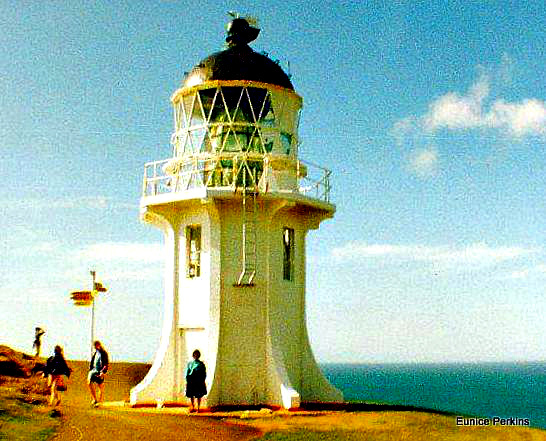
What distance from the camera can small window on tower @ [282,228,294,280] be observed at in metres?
26.3

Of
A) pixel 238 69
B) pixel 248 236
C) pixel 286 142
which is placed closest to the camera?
pixel 248 236

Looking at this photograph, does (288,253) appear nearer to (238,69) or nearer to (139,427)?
(238,69)

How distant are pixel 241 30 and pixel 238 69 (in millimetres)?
2013

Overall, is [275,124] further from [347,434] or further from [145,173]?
[347,434]

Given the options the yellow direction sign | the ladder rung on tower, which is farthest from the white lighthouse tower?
the yellow direction sign

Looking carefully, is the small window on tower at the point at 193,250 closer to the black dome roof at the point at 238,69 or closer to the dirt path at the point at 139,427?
the black dome roof at the point at 238,69

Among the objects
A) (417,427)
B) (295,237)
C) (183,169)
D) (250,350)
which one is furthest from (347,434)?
(183,169)

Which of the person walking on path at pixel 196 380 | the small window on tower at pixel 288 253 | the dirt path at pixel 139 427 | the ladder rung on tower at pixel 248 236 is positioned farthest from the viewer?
the small window on tower at pixel 288 253

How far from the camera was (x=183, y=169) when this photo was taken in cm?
2620

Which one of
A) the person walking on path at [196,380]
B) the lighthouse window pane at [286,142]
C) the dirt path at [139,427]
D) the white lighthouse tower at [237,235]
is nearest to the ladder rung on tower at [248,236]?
the white lighthouse tower at [237,235]

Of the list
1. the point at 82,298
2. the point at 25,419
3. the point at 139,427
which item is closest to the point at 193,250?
the point at 82,298

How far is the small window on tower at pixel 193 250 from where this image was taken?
85.1 ft

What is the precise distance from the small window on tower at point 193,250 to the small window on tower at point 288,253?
256 cm

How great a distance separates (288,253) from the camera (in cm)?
2650
